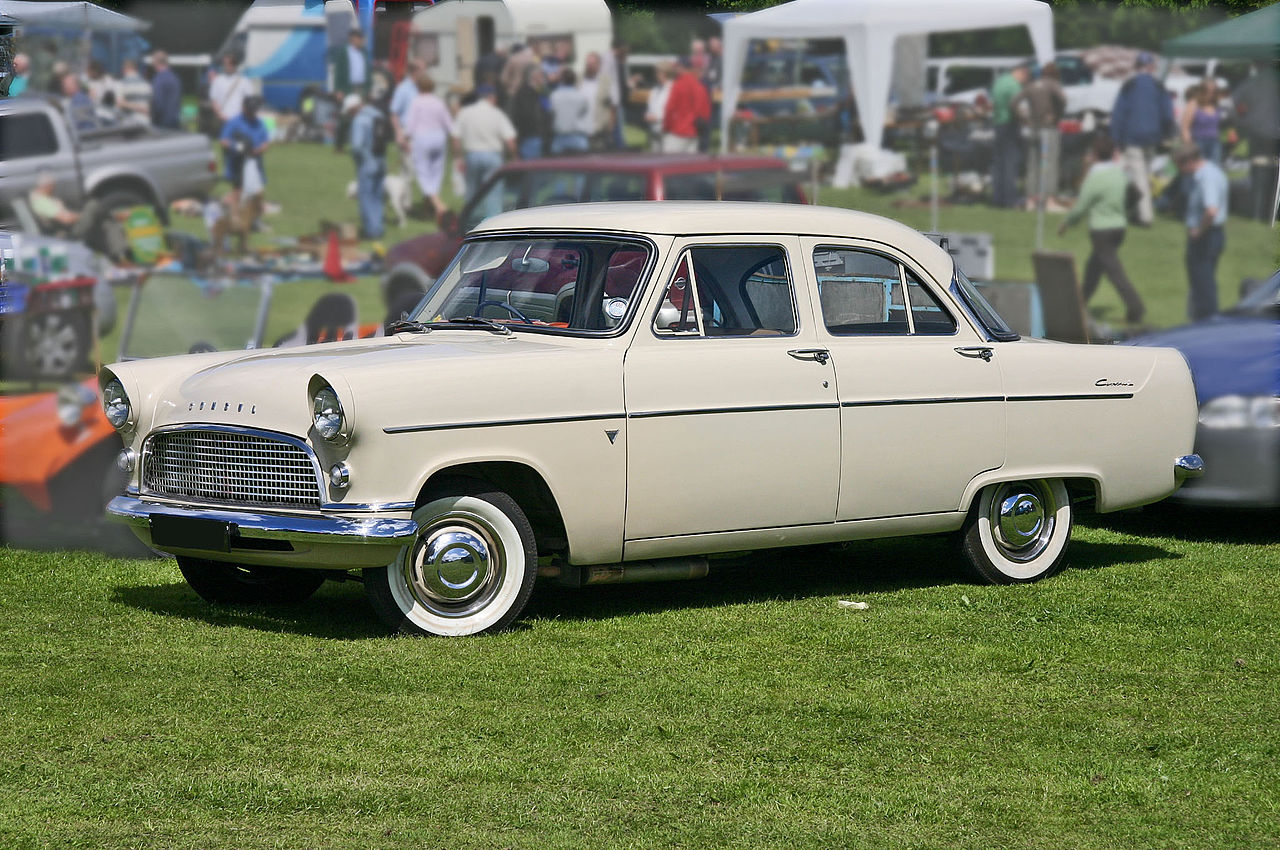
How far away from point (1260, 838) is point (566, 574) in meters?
3.25

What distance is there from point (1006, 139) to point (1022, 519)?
424 centimetres

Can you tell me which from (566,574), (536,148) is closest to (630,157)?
(536,148)

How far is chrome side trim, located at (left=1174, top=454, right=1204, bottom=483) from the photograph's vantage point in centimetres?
816

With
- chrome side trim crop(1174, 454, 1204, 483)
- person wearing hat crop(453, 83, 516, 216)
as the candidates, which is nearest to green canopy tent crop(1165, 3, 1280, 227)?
chrome side trim crop(1174, 454, 1204, 483)

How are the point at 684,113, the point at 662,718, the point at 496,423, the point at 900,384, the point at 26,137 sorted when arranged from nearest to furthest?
the point at 662,718
the point at 496,423
the point at 900,384
the point at 26,137
the point at 684,113

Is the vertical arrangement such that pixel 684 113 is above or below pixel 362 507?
above

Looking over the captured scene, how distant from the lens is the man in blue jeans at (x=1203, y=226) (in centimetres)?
1149

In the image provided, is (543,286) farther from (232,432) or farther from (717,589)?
(717,589)

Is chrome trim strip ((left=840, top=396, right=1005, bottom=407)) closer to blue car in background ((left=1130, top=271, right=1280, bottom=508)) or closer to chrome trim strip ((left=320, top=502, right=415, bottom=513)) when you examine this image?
blue car in background ((left=1130, top=271, right=1280, bottom=508))

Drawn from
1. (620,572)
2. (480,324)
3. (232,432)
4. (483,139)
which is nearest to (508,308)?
(480,324)

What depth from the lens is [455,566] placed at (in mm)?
6543

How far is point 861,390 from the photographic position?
24.0ft

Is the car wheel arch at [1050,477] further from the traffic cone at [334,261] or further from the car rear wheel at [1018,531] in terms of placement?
the traffic cone at [334,261]

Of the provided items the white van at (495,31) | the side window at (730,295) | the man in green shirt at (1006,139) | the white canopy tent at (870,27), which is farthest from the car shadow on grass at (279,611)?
the man in green shirt at (1006,139)
